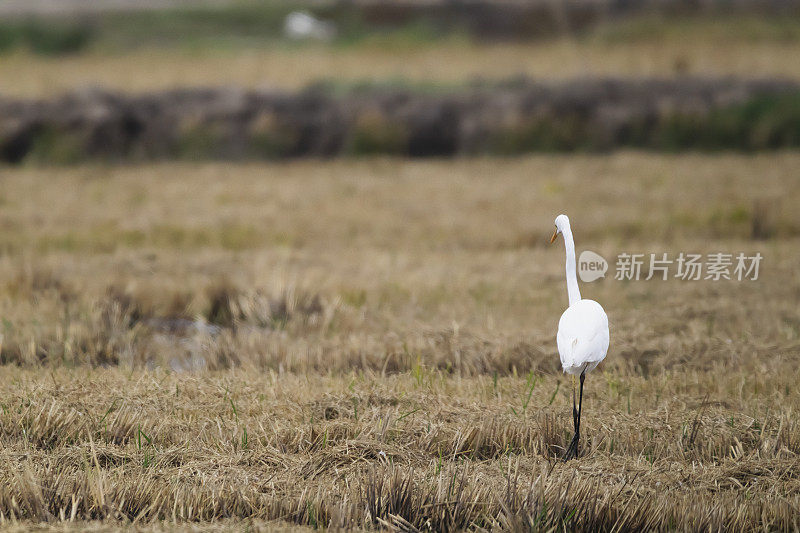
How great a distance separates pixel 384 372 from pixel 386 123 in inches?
386

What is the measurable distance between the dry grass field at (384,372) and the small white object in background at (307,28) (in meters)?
14.8

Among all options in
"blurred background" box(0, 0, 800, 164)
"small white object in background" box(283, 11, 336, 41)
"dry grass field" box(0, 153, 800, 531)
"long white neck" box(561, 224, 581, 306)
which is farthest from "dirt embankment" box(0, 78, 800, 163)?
"long white neck" box(561, 224, 581, 306)

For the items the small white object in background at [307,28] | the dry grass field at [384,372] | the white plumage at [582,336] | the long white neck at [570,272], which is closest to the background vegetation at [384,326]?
the dry grass field at [384,372]

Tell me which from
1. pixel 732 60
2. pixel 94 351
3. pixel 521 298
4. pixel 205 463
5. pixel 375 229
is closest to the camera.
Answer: pixel 205 463

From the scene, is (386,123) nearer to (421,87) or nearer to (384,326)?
(421,87)

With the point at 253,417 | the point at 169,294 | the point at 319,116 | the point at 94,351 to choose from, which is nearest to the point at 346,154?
the point at 319,116

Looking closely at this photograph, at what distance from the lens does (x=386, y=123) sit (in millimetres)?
14625

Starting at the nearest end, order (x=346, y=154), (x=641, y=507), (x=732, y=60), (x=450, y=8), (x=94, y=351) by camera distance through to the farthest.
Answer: (x=641, y=507) < (x=94, y=351) < (x=346, y=154) < (x=732, y=60) < (x=450, y=8)

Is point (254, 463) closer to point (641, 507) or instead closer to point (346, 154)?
point (641, 507)

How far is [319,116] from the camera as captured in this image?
14719 mm

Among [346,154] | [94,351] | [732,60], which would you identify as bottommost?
[94,351]

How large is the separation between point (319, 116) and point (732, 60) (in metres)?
9.39

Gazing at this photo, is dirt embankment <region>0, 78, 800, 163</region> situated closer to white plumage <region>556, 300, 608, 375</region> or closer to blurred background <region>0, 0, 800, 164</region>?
blurred background <region>0, 0, 800, 164</region>

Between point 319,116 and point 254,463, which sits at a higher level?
point 319,116
